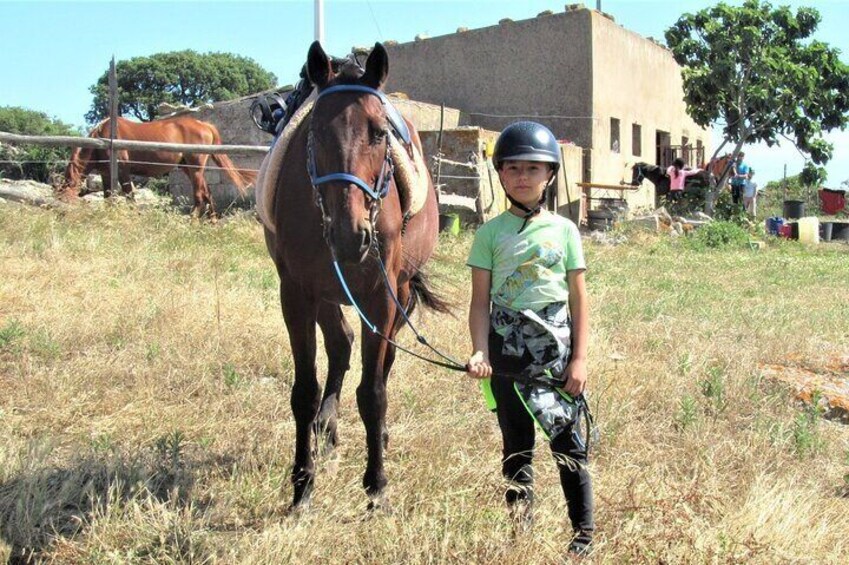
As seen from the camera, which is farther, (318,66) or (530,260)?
(318,66)

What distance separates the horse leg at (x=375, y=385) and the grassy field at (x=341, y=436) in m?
0.14

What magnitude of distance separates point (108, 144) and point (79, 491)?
288 inches

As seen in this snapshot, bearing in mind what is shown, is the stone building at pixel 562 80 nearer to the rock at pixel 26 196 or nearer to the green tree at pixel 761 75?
the green tree at pixel 761 75

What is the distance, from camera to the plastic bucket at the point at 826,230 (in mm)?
20045

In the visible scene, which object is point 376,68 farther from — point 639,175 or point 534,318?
point 639,175

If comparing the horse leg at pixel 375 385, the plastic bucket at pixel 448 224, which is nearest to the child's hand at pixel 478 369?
the horse leg at pixel 375 385

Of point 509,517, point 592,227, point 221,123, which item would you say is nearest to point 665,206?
point 592,227

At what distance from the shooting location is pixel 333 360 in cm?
397

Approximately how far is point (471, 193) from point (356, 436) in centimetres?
1106

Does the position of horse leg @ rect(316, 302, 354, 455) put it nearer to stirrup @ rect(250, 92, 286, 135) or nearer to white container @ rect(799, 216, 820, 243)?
stirrup @ rect(250, 92, 286, 135)

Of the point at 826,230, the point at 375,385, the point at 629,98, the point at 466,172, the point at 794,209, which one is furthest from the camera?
the point at 794,209

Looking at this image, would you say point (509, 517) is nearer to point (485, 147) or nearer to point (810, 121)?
point (485, 147)

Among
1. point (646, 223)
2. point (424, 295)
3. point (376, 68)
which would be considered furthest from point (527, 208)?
point (646, 223)

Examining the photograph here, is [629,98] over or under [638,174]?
over
